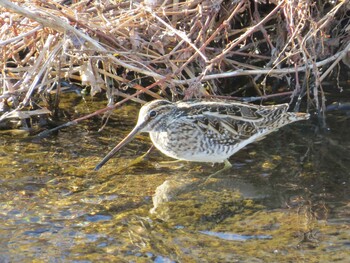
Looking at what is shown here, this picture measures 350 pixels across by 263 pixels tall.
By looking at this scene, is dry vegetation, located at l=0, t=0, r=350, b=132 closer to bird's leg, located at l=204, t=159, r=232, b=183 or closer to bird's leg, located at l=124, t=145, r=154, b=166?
bird's leg, located at l=124, t=145, r=154, b=166

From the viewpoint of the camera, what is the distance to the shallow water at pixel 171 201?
161 inches

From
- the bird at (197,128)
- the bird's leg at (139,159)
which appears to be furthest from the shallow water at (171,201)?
the bird at (197,128)

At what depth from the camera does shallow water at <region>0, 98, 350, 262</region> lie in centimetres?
409

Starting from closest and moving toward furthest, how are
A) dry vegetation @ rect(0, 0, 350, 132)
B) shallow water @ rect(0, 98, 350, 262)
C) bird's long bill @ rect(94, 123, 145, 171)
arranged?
shallow water @ rect(0, 98, 350, 262), bird's long bill @ rect(94, 123, 145, 171), dry vegetation @ rect(0, 0, 350, 132)

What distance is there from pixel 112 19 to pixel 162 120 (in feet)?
3.03

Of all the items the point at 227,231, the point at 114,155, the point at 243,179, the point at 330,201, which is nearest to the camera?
the point at 227,231

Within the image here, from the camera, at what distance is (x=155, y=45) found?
546cm

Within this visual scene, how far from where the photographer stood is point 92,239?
4.21 metres

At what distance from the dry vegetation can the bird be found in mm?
223

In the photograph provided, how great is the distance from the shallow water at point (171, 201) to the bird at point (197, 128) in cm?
16

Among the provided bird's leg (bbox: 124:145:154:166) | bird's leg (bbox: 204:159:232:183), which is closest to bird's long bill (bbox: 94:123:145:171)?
bird's leg (bbox: 124:145:154:166)

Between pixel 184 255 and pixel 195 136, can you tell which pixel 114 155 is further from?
pixel 184 255

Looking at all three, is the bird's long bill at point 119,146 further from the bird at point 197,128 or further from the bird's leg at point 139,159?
the bird's leg at point 139,159

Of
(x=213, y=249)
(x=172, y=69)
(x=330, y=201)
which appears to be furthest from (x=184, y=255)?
(x=172, y=69)
